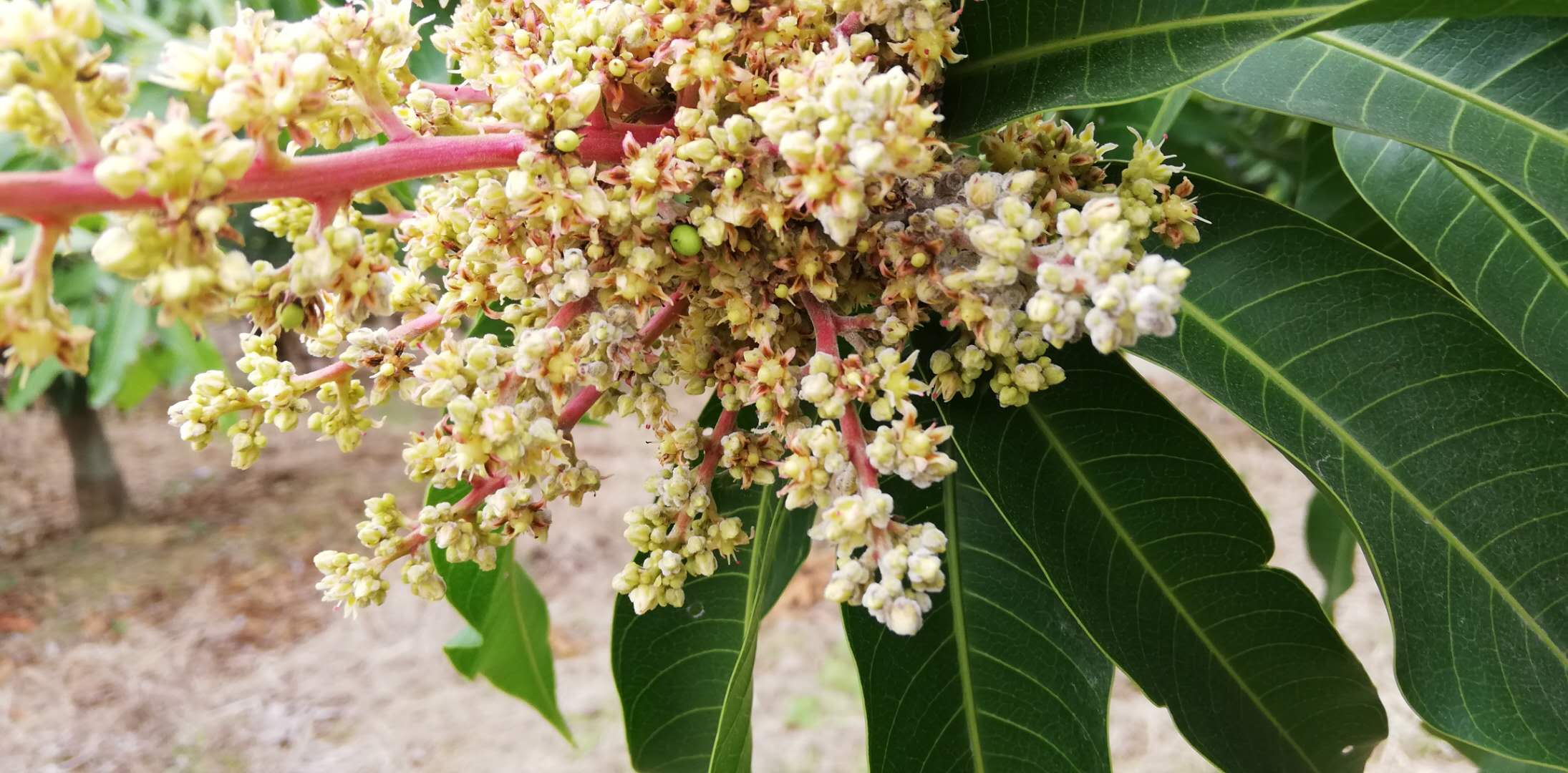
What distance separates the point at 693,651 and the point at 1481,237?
3.28 feet

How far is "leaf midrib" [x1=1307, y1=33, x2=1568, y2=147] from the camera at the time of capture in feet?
2.66

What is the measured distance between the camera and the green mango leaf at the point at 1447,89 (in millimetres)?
802

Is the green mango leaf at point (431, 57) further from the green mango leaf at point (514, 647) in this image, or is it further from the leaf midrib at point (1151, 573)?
the leaf midrib at point (1151, 573)

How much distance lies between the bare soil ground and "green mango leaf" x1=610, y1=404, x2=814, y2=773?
2.43 meters

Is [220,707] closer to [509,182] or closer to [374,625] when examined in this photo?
[374,625]

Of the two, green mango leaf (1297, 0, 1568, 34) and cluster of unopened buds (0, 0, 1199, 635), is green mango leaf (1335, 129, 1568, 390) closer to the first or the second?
green mango leaf (1297, 0, 1568, 34)

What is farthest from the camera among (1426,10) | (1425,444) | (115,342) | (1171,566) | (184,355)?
(184,355)

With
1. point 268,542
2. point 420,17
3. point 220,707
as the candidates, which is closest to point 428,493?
point 420,17

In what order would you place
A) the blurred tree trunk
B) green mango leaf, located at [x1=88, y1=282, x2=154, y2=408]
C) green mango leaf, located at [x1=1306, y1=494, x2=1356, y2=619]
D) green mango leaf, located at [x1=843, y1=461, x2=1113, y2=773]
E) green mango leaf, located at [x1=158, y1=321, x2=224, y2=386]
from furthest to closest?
the blurred tree trunk
green mango leaf, located at [x1=88, y1=282, x2=154, y2=408]
green mango leaf, located at [x1=158, y1=321, x2=224, y2=386]
green mango leaf, located at [x1=1306, y1=494, x2=1356, y2=619]
green mango leaf, located at [x1=843, y1=461, x2=1113, y2=773]

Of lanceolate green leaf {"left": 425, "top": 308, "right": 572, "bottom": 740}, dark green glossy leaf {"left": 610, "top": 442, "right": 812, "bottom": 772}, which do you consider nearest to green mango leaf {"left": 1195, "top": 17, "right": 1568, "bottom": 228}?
dark green glossy leaf {"left": 610, "top": 442, "right": 812, "bottom": 772}

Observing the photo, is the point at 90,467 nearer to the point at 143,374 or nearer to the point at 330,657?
the point at 330,657

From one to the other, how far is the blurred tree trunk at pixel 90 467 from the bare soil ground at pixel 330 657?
0.16 m

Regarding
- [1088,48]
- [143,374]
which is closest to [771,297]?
[1088,48]

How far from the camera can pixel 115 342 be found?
347cm
